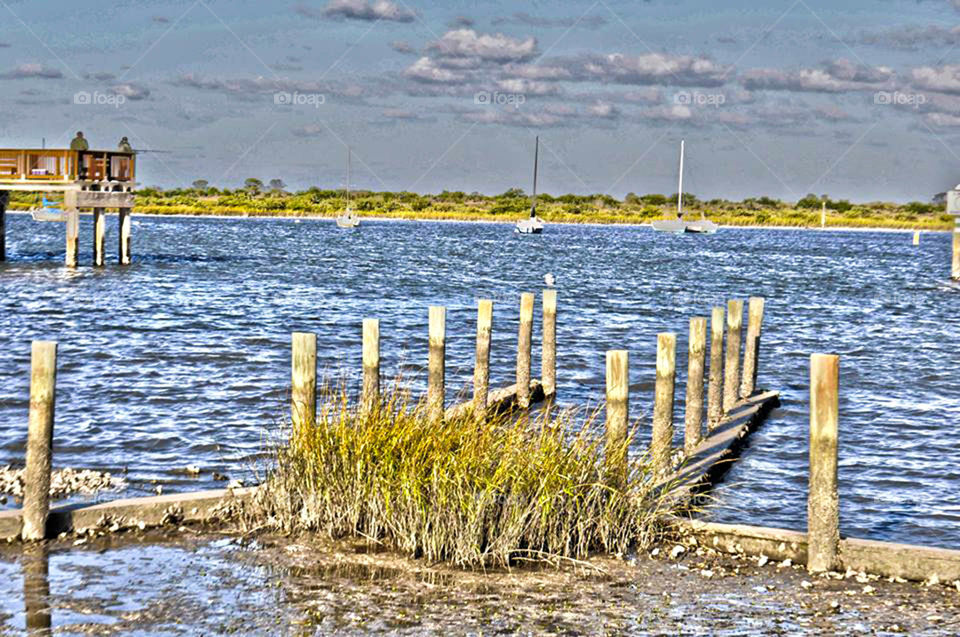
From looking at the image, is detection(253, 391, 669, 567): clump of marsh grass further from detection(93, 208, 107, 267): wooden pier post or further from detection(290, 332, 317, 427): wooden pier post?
detection(93, 208, 107, 267): wooden pier post

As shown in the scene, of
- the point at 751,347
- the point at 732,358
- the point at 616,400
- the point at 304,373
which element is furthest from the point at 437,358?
the point at 751,347

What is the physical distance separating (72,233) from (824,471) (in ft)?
147

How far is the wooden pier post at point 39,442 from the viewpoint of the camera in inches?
443

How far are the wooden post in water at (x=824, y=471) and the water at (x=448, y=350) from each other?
336 cm

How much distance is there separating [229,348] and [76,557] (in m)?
18.2

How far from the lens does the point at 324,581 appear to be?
10.5 m

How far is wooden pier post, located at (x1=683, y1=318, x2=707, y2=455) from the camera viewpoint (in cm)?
1702

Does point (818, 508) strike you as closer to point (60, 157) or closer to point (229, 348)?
point (229, 348)

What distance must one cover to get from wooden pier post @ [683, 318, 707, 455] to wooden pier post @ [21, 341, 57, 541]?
8.61 metres

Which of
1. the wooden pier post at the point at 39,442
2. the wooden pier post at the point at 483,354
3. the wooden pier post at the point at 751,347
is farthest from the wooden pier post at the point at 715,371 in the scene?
the wooden pier post at the point at 39,442

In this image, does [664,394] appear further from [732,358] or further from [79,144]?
[79,144]

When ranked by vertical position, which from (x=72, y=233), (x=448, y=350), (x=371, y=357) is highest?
(x=72, y=233)

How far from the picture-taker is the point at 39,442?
11281 millimetres

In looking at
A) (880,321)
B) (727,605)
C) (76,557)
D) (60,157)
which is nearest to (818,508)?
(727,605)
